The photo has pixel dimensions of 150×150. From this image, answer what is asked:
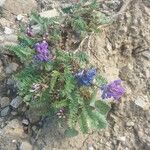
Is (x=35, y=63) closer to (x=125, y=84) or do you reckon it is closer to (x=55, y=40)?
(x=55, y=40)

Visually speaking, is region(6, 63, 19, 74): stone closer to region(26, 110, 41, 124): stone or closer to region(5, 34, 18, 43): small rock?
region(5, 34, 18, 43): small rock

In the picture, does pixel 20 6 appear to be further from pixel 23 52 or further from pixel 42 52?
pixel 42 52

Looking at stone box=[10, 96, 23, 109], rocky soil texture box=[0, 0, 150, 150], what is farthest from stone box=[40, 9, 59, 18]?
stone box=[10, 96, 23, 109]

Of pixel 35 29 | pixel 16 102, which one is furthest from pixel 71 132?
pixel 35 29

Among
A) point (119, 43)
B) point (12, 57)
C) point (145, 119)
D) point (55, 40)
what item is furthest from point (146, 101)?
point (12, 57)

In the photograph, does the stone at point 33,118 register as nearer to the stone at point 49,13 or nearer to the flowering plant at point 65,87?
the flowering plant at point 65,87

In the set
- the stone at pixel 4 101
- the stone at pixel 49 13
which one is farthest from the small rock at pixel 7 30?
the stone at pixel 4 101

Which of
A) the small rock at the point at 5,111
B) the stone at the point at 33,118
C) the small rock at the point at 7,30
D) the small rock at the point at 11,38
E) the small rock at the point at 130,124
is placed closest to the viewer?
the small rock at the point at 130,124
